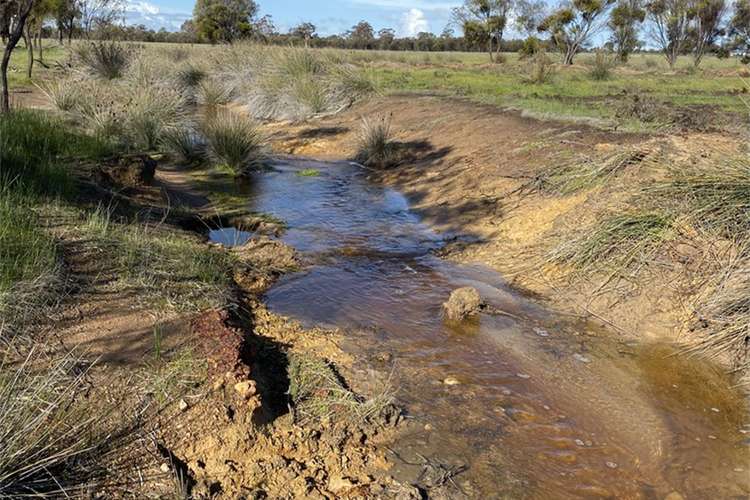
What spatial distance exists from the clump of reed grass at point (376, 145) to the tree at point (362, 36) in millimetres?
46851

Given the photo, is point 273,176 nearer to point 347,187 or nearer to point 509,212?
point 347,187

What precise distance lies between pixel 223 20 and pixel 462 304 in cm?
3278

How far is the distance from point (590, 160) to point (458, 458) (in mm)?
5266

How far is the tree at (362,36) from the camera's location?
5641 centimetres

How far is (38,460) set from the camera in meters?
2.39

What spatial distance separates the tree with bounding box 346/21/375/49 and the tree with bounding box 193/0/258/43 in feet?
73.5

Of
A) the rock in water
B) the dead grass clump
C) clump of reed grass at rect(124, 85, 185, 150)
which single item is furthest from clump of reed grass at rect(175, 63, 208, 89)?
the rock in water

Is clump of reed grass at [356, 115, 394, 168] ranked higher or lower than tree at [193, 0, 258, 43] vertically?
lower

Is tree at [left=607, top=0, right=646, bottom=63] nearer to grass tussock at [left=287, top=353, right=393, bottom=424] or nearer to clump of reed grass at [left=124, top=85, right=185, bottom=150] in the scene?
clump of reed grass at [left=124, top=85, right=185, bottom=150]

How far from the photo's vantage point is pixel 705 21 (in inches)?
1350

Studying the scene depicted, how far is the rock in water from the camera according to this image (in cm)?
480

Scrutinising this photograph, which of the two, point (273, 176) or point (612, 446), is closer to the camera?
point (612, 446)

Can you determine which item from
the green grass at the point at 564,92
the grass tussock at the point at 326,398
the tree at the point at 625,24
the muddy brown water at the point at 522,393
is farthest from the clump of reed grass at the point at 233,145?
the tree at the point at 625,24

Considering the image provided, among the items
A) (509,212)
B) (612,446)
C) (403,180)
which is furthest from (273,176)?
(612,446)
